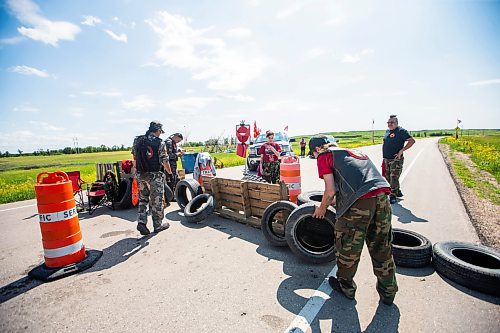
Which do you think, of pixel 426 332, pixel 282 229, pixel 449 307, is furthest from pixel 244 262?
pixel 449 307

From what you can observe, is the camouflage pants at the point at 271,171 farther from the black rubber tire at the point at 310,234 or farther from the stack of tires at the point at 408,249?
the black rubber tire at the point at 310,234

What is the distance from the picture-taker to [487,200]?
6.92 metres

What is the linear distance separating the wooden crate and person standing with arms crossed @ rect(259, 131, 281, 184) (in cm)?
211

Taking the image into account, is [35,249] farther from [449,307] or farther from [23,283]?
[449,307]

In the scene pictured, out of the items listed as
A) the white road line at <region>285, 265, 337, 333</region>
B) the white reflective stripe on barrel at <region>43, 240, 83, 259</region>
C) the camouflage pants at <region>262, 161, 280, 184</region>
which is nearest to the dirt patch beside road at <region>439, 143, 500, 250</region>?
the white road line at <region>285, 265, 337, 333</region>

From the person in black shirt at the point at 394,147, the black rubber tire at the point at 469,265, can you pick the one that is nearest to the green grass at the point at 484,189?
the person in black shirt at the point at 394,147

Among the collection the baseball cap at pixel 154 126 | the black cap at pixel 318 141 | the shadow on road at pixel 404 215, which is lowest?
the shadow on road at pixel 404 215

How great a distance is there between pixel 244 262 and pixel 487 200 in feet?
25.0

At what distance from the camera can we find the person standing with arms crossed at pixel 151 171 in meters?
5.15

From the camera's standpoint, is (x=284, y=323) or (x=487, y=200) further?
(x=487, y=200)

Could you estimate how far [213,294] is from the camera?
302 cm

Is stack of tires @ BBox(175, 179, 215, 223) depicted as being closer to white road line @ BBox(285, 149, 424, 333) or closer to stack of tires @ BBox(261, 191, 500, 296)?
stack of tires @ BBox(261, 191, 500, 296)

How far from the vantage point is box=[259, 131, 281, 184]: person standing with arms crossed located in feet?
24.8

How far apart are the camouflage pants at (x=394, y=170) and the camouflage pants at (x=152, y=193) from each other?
6287 millimetres
